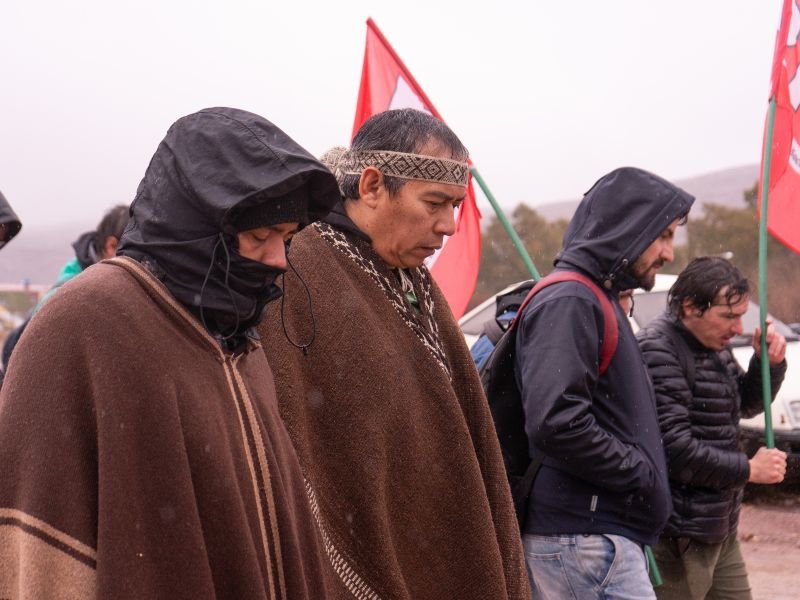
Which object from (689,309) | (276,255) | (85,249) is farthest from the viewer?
(85,249)

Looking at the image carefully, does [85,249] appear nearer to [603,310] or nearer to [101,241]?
[101,241]

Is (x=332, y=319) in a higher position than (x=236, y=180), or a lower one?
lower

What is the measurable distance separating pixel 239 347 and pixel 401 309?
0.78 metres

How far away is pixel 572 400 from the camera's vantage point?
3.11 metres

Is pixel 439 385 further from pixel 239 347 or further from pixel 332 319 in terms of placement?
pixel 239 347

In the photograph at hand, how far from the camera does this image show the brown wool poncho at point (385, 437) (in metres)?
2.63

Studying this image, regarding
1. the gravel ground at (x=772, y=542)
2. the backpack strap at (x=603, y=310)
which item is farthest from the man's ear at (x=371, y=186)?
the gravel ground at (x=772, y=542)

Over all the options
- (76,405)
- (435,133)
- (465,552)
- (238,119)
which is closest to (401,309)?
(435,133)

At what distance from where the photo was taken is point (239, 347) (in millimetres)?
2145

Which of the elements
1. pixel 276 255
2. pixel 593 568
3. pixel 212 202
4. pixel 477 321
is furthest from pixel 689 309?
pixel 477 321

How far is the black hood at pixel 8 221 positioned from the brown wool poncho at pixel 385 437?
1448 millimetres

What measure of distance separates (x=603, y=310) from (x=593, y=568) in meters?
0.76

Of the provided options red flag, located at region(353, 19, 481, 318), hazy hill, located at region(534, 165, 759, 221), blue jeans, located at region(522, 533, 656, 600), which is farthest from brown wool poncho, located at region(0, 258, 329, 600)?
hazy hill, located at region(534, 165, 759, 221)

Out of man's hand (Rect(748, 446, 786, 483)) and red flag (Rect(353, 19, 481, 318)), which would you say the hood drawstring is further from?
red flag (Rect(353, 19, 481, 318))
